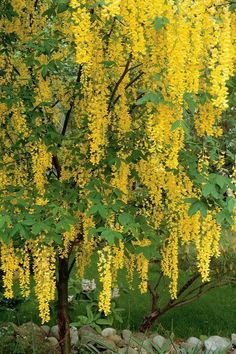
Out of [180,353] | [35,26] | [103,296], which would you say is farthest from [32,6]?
[180,353]

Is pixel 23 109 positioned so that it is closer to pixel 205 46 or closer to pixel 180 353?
pixel 205 46

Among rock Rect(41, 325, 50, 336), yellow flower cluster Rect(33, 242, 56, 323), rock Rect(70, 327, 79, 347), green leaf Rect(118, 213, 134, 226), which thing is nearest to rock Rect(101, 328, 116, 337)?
rock Rect(70, 327, 79, 347)

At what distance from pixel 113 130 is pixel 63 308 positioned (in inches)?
83.2

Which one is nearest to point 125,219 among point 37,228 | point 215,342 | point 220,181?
point 37,228

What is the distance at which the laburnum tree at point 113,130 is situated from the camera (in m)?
3.32

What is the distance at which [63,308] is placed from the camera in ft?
18.2

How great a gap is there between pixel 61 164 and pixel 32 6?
1409mm

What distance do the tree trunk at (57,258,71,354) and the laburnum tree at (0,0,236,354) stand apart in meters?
0.39

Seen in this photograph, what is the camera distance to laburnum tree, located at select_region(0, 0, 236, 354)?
332cm

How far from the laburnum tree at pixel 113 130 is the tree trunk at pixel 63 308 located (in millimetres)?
392

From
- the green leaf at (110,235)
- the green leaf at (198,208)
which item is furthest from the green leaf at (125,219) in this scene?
the green leaf at (198,208)

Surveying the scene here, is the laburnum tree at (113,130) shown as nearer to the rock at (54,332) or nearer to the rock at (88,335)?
the rock at (88,335)

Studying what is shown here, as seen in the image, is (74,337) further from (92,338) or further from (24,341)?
(24,341)

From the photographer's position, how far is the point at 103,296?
13.6 feet
